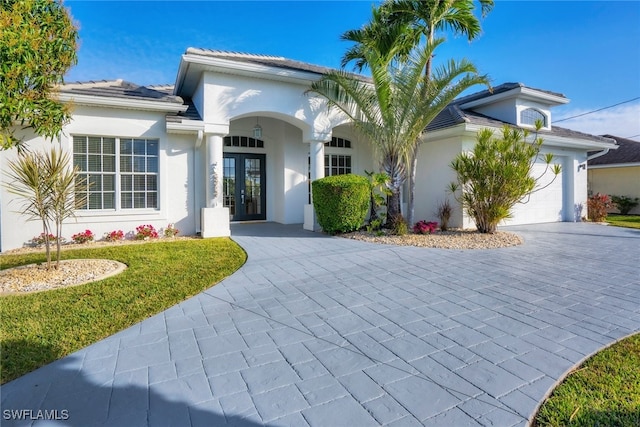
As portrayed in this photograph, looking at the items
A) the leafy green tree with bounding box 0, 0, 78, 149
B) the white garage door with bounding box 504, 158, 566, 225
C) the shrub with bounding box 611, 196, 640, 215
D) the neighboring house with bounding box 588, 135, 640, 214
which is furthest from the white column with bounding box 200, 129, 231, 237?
the shrub with bounding box 611, 196, 640, 215

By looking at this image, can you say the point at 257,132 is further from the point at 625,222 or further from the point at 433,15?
the point at 625,222

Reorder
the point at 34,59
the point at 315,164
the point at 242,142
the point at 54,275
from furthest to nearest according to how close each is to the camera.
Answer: the point at 242,142, the point at 315,164, the point at 54,275, the point at 34,59

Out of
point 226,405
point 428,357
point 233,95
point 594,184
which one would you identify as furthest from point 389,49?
point 594,184

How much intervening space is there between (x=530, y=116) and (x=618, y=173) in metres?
13.2

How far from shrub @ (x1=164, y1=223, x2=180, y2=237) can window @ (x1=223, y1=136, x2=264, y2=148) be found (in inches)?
169

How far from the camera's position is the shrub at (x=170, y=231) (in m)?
10.5

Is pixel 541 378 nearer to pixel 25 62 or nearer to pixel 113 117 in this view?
pixel 25 62

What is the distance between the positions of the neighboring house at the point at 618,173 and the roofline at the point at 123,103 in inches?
979

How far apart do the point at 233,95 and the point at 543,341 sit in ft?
33.5

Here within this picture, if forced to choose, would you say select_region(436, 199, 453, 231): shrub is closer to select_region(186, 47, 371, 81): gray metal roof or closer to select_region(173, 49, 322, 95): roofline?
select_region(186, 47, 371, 81): gray metal roof

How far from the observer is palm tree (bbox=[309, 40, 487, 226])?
9.80 meters

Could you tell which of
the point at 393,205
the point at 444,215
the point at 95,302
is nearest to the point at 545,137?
the point at 444,215

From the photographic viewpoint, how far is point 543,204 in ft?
50.6

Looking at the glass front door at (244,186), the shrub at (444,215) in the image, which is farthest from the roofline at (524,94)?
the glass front door at (244,186)
